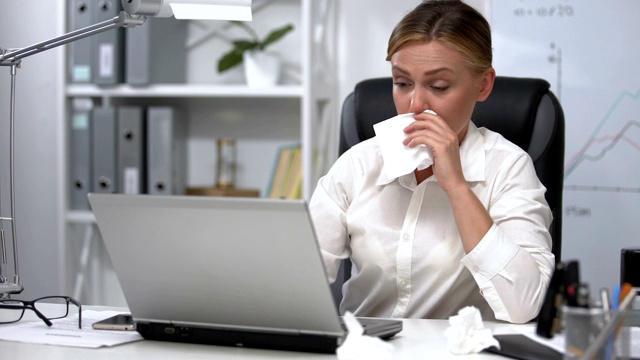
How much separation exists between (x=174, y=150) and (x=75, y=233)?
52 cm

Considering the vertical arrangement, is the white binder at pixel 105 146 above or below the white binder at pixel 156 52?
below

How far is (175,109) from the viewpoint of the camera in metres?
2.85

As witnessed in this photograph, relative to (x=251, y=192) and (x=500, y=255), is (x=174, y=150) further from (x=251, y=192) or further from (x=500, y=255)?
(x=500, y=255)

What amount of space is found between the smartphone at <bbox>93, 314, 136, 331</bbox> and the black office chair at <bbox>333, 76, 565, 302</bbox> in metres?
0.46

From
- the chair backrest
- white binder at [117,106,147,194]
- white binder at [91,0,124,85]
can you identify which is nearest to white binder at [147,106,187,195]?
white binder at [117,106,147,194]

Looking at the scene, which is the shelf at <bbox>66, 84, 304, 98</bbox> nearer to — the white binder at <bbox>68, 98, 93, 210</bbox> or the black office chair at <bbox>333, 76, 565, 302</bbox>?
the white binder at <bbox>68, 98, 93, 210</bbox>

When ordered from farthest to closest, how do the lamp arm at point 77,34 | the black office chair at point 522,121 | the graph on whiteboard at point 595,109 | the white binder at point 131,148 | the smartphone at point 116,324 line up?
the white binder at point 131,148 → the graph on whiteboard at point 595,109 → the black office chair at point 522,121 → the lamp arm at point 77,34 → the smartphone at point 116,324

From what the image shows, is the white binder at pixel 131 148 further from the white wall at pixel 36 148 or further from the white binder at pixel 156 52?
the white wall at pixel 36 148

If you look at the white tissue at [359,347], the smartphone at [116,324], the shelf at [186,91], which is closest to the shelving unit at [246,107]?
the shelf at [186,91]

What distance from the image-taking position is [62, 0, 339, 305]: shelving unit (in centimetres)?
273

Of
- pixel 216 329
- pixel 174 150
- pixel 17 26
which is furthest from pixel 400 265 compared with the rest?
pixel 17 26

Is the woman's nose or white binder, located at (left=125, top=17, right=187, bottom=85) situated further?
white binder, located at (left=125, top=17, right=187, bottom=85)

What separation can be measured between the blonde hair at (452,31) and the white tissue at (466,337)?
57cm

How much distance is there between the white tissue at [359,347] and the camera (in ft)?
3.27
